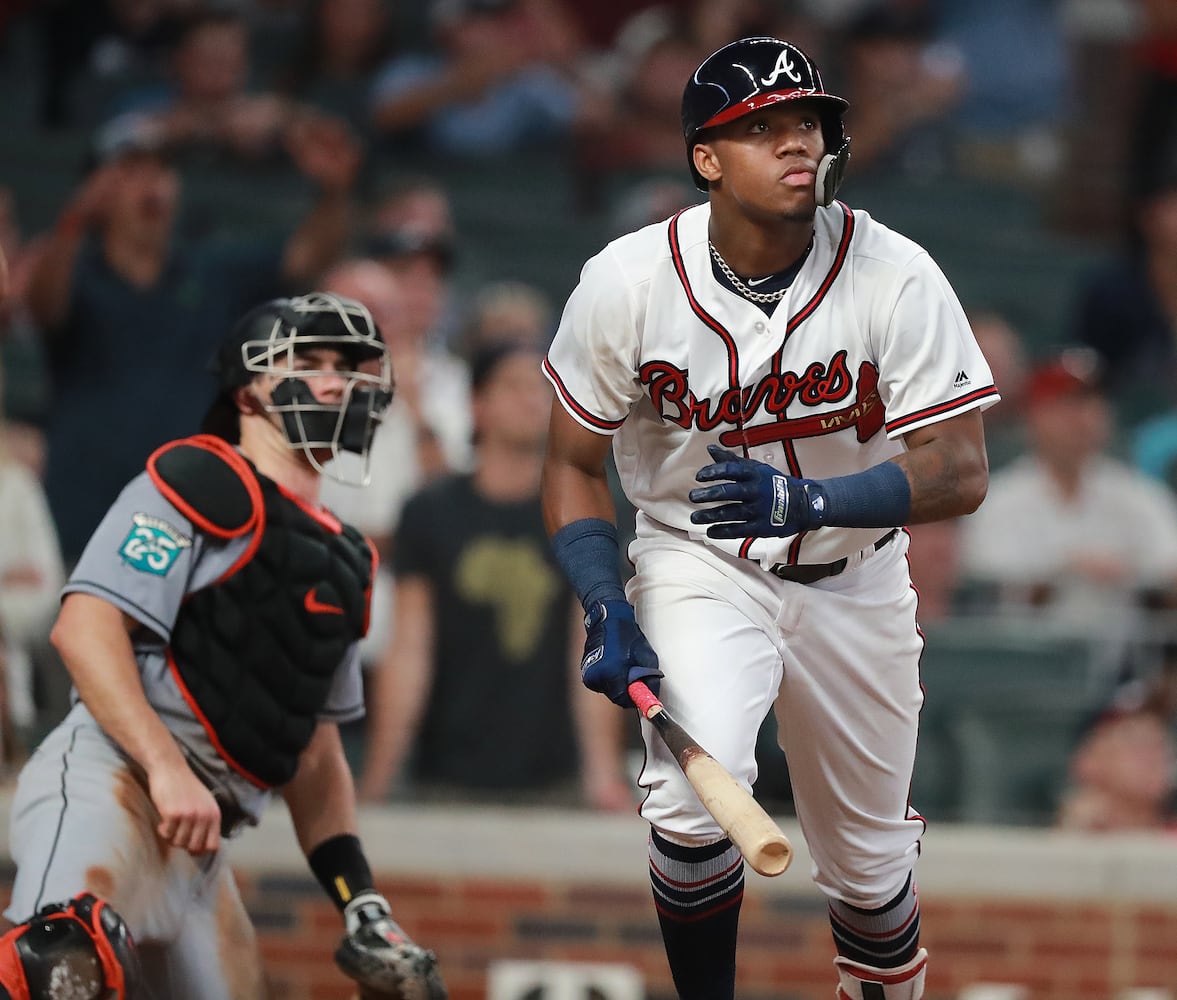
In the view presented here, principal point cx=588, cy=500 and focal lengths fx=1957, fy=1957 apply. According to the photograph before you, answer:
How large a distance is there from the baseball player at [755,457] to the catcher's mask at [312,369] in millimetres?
460

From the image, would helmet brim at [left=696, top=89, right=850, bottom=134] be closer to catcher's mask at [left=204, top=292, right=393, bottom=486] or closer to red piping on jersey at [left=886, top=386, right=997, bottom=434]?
red piping on jersey at [left=886, top=386, right=997, bottom=434]

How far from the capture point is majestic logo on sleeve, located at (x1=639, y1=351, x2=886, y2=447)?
3.32 m

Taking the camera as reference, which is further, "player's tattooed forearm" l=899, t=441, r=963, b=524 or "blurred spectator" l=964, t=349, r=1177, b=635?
"blurred spectator" l=964, t=349, r=1177, b=635

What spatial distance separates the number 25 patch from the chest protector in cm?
5

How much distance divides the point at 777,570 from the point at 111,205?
3.77 m


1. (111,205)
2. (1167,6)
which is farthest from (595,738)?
(1167,6)

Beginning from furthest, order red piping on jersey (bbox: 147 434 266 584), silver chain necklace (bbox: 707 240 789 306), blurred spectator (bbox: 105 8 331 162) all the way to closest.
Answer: blurred spectator (bbox: 105 8 331 162) < red piping on jersey (bbox: 147 434 266 584) < silver chain necklace (bbox: 707 240 789 306)

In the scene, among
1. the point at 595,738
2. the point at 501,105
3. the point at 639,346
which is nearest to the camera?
the point at 639,346

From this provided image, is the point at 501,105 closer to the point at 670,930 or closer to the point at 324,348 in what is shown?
the point at 324,348

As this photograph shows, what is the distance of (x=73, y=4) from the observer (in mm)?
8984

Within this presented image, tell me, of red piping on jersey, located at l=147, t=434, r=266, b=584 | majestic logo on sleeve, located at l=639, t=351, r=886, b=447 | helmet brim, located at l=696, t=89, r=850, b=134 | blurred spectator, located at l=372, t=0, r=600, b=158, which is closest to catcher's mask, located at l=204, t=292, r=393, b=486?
red piping on jersey, located at l=147, t=434, r=266, b=584

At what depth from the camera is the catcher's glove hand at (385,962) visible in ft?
11.9

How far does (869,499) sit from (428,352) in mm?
3972

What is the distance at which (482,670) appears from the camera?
5.64 m
